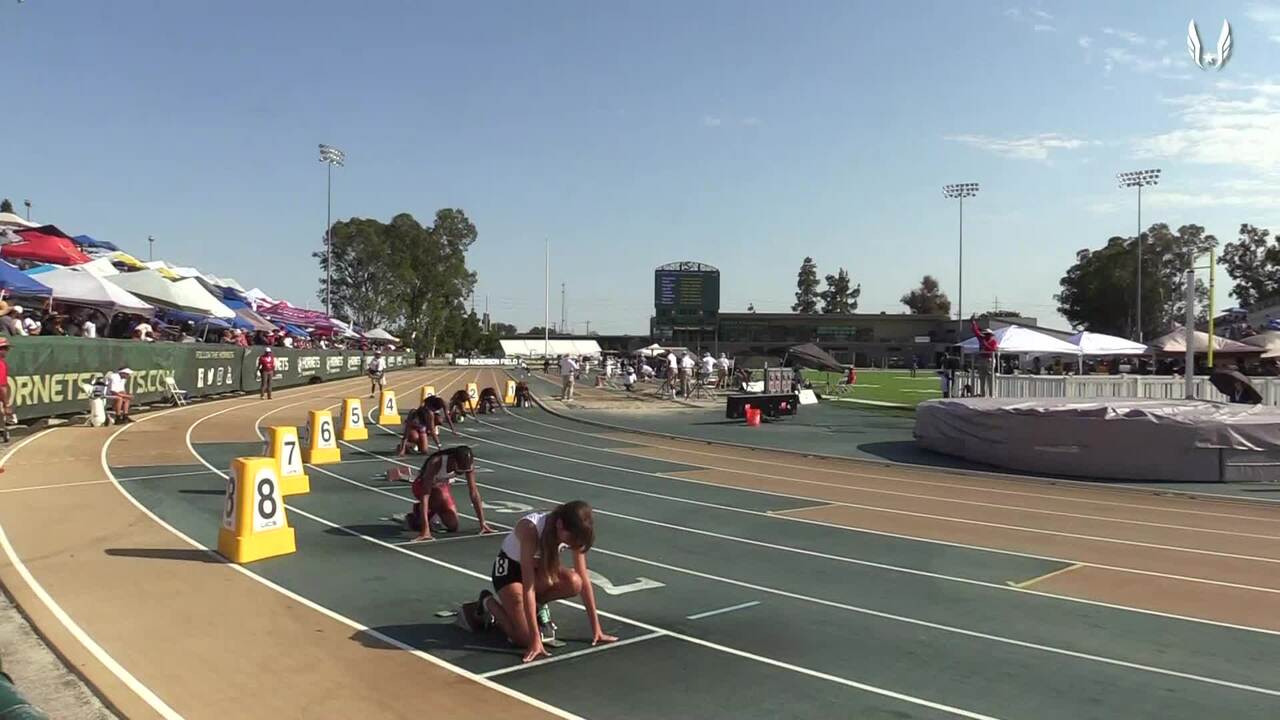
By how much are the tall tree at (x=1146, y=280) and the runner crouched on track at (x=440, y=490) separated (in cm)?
9989

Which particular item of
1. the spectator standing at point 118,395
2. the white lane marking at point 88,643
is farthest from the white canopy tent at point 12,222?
the white lane marking at point 88,643

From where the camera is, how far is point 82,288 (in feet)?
75.7

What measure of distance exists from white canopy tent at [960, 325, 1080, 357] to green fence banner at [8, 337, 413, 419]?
25519 millimetres

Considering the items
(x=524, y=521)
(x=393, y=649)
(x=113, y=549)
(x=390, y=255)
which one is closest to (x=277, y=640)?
(x=393, y=649)

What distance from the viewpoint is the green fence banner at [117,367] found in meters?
18.5

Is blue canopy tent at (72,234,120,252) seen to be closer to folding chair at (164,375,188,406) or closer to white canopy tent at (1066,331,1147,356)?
folding chair at (164,375,188,406)

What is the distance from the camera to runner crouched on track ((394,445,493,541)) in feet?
32.2

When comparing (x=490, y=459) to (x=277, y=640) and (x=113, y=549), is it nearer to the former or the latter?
(x=113, y=549)

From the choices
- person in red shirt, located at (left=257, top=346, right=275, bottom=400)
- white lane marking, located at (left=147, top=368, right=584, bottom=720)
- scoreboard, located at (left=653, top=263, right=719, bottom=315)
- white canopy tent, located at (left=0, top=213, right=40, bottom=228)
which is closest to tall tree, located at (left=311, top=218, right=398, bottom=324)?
scoreboard, located at (left=653, top=263, right=719, bottom=315)

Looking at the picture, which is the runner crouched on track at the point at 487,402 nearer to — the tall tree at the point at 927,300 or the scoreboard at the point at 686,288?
the scoreboard at the point at 686,288

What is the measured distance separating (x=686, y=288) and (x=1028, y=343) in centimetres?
4349

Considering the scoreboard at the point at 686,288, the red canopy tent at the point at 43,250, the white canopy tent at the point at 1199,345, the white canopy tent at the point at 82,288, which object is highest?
the scoreboard at the point at 686,288

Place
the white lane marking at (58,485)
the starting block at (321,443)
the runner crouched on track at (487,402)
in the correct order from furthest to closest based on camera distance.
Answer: the runner crouched on track at (487,402), the starting block at (321,443), the white lane marking at (58,485)

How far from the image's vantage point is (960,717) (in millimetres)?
5246
